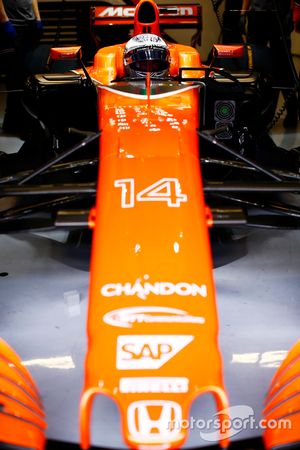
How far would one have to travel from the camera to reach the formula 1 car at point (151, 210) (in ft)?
6.05

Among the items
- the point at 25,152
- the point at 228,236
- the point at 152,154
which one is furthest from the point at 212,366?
the point at 25,152

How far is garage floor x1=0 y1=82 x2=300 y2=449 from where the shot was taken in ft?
7.63

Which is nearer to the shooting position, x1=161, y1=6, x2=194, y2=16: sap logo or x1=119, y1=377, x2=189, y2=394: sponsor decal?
x1=119, y1=377, x2=189, y2=394: sponsor decal

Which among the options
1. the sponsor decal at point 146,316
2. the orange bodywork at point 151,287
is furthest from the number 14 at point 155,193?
the sponsor decal at point 146,316

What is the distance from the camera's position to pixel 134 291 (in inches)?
84.0

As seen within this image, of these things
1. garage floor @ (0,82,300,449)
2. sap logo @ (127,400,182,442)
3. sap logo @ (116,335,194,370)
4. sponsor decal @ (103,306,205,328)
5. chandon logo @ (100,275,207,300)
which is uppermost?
chandon logo @ (100,275,207,300)

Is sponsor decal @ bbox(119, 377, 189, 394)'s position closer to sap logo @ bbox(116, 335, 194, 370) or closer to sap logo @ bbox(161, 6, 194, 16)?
sap logo @ bbox(116, 335, 194, 370)

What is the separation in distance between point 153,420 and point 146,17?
3.47m

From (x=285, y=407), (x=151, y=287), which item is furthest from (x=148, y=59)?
(x=285, y=407)

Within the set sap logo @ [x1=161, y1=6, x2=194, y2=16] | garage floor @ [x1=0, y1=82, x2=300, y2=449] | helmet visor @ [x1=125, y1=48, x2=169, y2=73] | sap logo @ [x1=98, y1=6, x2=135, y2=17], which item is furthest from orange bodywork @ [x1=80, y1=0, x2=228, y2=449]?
sap logo @ [x1=98, y1=6, x2=135, y2=17]

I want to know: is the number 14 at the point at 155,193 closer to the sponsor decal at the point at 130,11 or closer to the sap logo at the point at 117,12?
the sponsor decal at the point at 130,11

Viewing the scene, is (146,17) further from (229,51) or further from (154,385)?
(154,385)

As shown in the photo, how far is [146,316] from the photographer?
2033 mm

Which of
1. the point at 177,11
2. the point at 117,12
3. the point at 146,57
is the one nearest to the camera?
the point at 146,57
